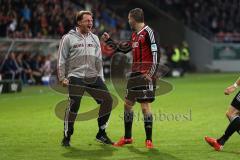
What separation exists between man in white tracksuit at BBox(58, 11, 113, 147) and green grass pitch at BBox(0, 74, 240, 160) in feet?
1.96

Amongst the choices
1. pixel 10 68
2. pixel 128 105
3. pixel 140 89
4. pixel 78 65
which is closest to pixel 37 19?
pixel 10 68

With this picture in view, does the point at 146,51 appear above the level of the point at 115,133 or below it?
above

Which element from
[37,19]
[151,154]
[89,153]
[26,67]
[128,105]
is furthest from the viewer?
[37,19]

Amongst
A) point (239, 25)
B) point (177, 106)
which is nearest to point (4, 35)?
point (177, 106)

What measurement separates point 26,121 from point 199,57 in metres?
28.7

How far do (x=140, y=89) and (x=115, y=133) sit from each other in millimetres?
1968

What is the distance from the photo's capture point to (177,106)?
17.1 meters

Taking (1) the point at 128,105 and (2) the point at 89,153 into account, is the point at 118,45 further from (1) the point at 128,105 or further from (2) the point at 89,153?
(2) the point at 89,153

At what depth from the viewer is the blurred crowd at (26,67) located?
84.6 feet

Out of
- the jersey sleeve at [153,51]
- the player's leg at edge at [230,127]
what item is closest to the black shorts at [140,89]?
the jersey sleeve at [153,51]

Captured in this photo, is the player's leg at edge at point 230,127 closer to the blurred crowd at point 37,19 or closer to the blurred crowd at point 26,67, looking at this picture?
the blurred crowd at point 37,19

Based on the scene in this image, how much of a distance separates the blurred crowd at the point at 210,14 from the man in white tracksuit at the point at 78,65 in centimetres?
3260

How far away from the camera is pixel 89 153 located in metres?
9.49

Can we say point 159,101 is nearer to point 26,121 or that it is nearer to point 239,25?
point 26,121
